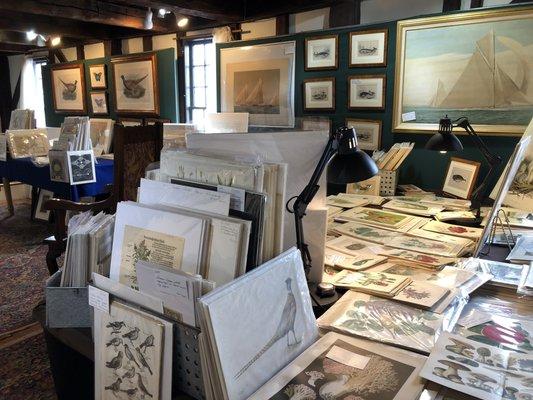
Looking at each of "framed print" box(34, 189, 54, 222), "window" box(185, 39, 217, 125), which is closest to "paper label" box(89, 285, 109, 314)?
"window" box(185, 39, 217, 125)

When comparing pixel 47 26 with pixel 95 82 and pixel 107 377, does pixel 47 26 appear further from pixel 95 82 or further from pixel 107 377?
pixel 107 377

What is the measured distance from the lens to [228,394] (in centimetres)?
77

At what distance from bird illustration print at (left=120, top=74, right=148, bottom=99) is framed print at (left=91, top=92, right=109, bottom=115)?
476 mm

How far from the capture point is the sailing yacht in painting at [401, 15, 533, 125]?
8.45 feet

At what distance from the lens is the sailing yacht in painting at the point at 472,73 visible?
2.58 meters

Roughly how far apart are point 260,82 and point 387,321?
3172 mm

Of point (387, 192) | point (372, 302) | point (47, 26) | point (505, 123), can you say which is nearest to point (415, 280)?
point (372, 302)

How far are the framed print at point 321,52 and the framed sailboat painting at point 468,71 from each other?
0.55m

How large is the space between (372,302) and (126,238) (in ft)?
2.24

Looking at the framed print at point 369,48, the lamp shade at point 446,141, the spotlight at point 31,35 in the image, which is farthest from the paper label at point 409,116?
the spotlight at point 31,35

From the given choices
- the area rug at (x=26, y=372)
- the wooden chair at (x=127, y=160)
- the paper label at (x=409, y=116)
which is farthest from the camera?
the paper label at (x=409, y=116)

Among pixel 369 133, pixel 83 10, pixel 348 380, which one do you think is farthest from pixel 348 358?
pixel 83 10

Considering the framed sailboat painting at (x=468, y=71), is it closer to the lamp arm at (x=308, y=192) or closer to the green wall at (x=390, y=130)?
the green wall at (x=390, y=130)

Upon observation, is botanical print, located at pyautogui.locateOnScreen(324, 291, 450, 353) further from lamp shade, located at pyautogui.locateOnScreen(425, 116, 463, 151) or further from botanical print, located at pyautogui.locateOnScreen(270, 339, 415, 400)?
lamp shade, located at pyautogui.locateOnScreen(425, 116, 463, 151)
